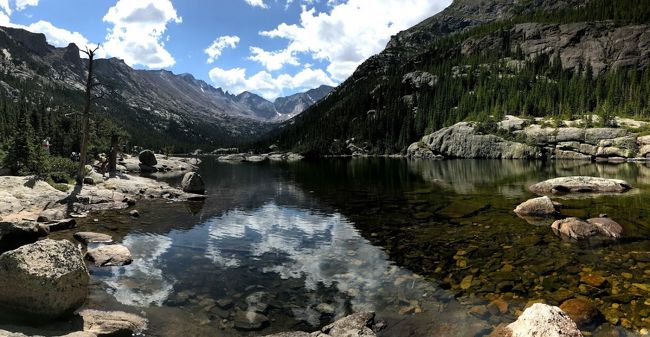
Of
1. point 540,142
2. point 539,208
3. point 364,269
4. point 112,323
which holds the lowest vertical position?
point 364,269

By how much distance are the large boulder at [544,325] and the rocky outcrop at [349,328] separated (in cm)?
421

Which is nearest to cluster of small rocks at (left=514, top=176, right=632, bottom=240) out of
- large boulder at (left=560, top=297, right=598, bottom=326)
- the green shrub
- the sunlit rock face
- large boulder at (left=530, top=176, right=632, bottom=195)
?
large boulder at (left=530, top=176, right=632, bottom=195)

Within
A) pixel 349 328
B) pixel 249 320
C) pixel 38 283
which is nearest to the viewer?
pixel 38 283

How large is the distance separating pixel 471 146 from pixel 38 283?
495 ft

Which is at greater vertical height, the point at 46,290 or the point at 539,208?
the point at 46,290

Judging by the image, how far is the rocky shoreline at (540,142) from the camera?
11419 centimetres

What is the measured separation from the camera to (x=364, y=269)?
19.8 metres

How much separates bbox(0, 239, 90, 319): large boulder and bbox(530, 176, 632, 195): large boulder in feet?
146

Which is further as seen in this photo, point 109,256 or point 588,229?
point 588,229

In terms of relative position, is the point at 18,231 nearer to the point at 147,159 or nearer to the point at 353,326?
the point at 353,326

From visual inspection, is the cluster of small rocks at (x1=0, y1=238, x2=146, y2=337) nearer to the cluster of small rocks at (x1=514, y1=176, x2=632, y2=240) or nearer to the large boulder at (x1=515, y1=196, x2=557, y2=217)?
the cluster of small rocks at (x1=514, y1=176, x2=632, y2=240)

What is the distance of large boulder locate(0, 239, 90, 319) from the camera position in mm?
12109

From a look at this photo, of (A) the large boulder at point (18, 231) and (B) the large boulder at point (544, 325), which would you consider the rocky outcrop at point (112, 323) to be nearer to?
(A) the large boulder at point (18, 231)

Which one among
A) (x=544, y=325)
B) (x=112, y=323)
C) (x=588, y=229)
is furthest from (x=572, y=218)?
(x=112, y=323)
